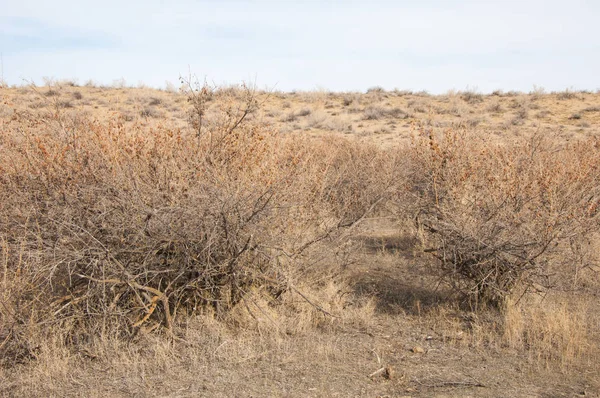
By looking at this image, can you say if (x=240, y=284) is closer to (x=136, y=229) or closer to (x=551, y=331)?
(x=136, y=229)

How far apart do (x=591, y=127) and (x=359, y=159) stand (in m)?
14.3

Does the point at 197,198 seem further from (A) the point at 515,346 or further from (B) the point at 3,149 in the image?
(A) the point at 515,346

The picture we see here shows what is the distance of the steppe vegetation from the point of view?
14.1ft

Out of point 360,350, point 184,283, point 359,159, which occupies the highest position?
point 359,159

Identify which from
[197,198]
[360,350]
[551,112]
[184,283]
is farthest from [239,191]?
[551,112]

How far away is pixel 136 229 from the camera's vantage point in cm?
457

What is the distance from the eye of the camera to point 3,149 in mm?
5699

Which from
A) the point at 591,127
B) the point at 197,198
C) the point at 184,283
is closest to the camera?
the point at 197,198

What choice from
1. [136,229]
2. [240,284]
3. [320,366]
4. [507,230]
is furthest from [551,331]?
[136,229]

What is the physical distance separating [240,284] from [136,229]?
125 cm

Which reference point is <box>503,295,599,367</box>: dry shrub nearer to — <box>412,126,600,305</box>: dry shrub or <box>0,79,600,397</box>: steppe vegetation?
<box>0,79,600,397</box>: steppe vegetation

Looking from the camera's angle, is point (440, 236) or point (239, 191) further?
point (440, 236)

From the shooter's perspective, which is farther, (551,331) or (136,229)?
(551,331)

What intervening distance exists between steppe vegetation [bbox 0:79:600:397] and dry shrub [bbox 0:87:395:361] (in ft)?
0.08
